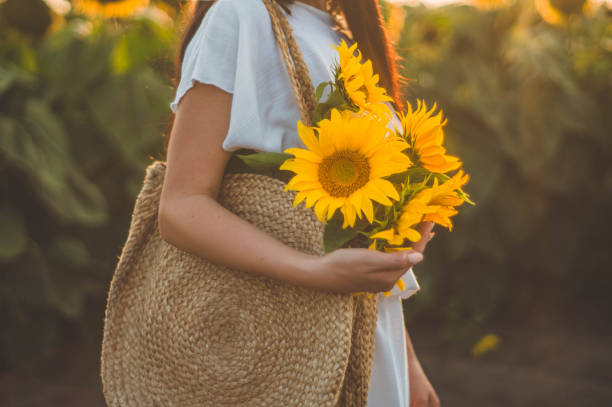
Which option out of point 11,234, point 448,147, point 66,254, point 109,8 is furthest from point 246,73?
point 109,8

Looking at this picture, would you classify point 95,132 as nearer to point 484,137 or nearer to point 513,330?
point 484,137

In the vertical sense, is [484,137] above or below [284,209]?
below

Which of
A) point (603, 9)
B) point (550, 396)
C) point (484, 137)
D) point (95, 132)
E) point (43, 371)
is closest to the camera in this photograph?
point (550, 396)

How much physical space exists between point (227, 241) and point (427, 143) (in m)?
0.33

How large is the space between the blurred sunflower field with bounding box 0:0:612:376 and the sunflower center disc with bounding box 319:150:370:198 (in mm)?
2277

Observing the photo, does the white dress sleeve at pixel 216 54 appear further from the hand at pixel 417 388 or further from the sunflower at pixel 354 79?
the hand at pixel 417 388

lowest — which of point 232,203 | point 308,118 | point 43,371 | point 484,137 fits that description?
point 43,371

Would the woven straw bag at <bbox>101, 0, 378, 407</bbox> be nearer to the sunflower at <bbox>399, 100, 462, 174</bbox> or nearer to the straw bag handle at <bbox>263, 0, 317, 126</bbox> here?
the straw bag handle at <bbox>263, 0, 317, 126</bbox>

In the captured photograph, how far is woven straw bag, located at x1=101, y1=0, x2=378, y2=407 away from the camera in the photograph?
0.89 metres

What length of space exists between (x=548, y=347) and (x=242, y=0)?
3.19 meters

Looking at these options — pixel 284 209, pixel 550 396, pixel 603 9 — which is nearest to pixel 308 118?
pixel 284 209

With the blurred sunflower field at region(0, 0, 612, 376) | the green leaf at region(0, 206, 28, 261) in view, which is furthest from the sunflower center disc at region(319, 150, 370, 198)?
the green leaf at region(0, 206, 28, 261)

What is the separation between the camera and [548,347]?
3545 mm

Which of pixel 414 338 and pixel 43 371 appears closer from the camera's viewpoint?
pixel 43 371
